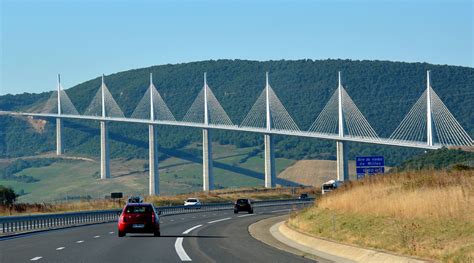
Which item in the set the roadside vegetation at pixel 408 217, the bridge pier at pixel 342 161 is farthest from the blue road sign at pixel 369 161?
the bridge pier at pixel 342 161

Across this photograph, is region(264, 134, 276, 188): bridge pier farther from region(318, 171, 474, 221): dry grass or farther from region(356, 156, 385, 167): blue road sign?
region(318, 171, 474, 221): dry grass

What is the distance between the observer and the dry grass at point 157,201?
8200 cm

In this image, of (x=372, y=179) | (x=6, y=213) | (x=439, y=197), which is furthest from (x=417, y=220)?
(x=6, y=213)

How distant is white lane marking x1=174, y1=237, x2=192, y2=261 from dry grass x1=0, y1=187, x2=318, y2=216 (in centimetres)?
3278

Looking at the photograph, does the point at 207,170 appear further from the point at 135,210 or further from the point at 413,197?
the point at 413,197

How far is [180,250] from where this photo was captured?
3341 centimetres

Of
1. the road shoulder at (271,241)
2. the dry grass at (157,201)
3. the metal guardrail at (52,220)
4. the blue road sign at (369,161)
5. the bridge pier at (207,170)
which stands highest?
the bridge pier at (207,170)

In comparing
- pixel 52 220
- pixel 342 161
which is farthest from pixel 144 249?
pixel 342 161

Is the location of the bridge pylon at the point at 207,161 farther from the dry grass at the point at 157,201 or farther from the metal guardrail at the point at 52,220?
→ the metal guardrail at the point at 52,220

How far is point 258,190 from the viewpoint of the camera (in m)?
155

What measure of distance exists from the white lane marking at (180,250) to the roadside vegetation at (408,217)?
4930 mm

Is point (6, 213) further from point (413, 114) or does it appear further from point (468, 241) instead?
point (413, 114)

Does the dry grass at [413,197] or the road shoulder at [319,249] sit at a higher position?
the dry grass at [413,197]

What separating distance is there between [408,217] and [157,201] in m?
82.8
